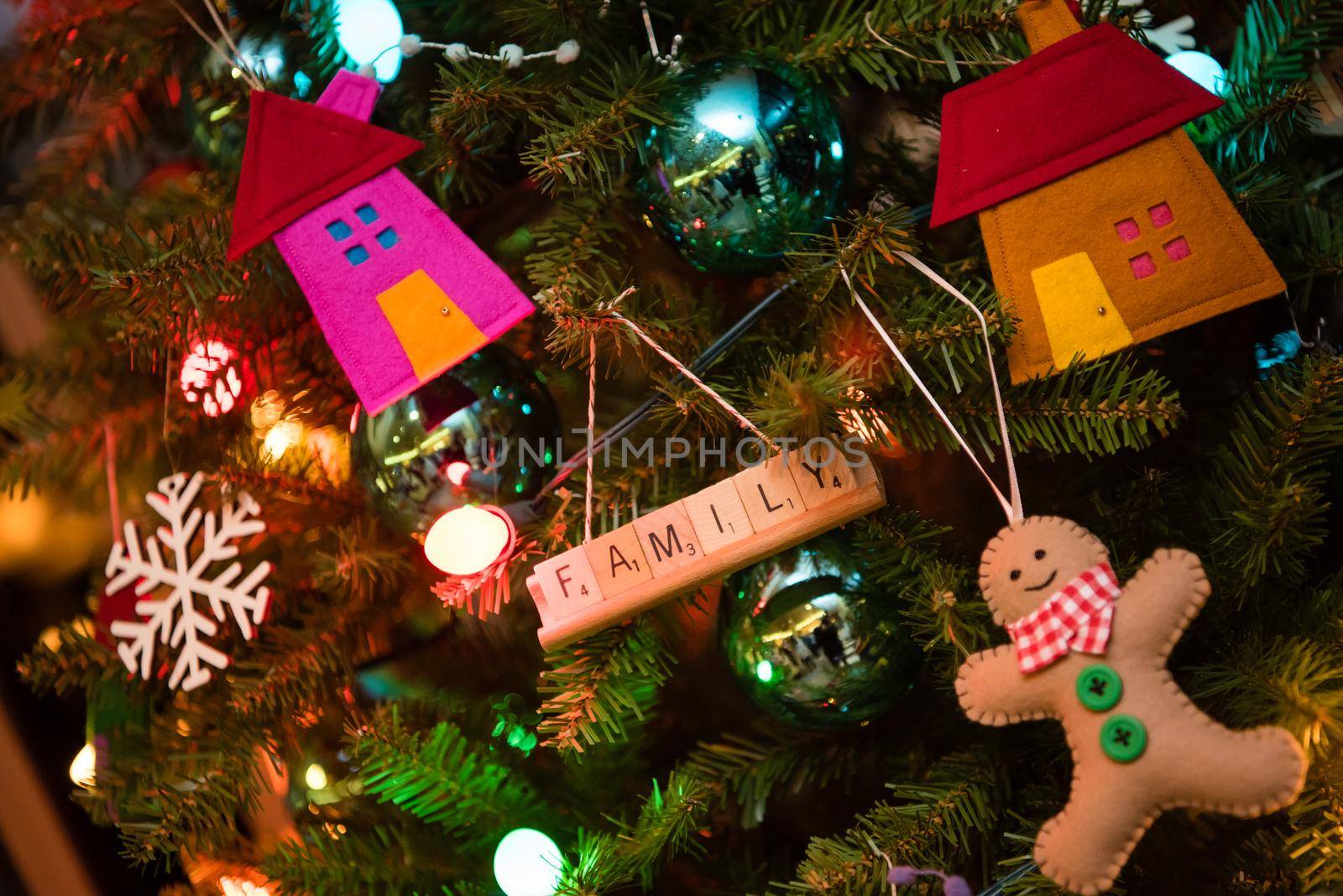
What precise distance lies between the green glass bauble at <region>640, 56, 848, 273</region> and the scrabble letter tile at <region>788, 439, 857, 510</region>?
0.15m

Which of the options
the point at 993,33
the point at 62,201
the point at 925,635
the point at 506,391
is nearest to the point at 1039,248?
the point at 993,33

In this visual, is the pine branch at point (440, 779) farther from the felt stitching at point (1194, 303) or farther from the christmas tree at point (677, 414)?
the felt stitching at point (1194, 303)

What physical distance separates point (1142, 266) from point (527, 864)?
0.58 metres

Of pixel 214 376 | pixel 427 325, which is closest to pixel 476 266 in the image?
pixel 427 325

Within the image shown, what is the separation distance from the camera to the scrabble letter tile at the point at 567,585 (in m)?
0.60

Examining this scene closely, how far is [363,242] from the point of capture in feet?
2.18

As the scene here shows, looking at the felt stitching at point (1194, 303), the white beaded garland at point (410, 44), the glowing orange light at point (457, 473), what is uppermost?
the white beaded garland at point (410, 44)

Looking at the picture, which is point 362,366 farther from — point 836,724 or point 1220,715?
point 1220,715

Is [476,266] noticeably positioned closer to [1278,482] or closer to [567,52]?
[567,52]

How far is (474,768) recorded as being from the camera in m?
0.70

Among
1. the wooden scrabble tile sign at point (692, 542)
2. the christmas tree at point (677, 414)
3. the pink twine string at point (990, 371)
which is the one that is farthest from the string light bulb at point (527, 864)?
the pink twine string at point (990, 371)

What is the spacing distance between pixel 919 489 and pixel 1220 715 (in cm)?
33

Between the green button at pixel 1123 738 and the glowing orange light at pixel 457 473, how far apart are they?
44 centimetres

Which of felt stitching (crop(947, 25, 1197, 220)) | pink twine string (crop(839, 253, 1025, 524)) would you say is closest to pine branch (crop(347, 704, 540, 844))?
pink twine string (crop(839, 253, 1025, 524))
